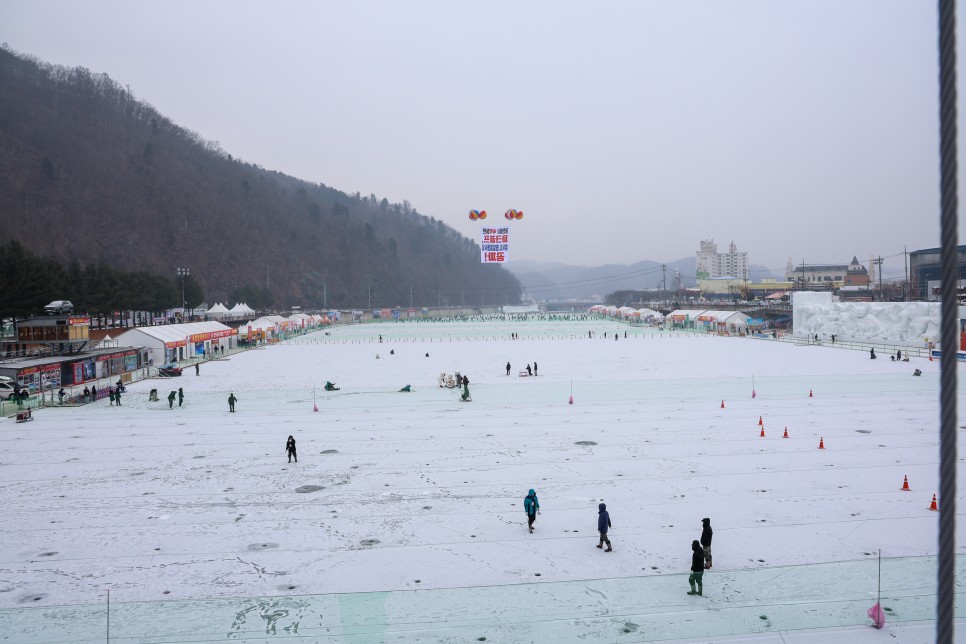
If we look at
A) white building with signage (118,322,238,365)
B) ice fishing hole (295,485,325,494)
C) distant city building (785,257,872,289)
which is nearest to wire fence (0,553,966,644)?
ice fishing hole (295,485,325,494)

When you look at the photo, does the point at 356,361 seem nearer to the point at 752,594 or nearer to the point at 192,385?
the point at 192,385

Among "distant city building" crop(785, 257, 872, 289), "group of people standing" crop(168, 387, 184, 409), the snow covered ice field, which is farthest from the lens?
"distant city building" crop(785, 257, 872, 289)

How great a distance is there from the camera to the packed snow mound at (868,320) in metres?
45.9

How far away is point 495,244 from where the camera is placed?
4788 centimetres

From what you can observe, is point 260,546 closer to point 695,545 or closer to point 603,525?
point 603,525

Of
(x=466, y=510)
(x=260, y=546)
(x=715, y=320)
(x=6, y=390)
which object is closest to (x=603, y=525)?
(x=466, y=510)

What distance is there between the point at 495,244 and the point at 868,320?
102 ft

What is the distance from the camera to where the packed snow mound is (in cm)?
4586

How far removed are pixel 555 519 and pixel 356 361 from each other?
3390cm

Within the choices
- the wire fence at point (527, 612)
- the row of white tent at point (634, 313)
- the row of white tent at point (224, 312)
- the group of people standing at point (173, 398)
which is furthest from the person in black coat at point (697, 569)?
the row of white tent at point (634, 313)

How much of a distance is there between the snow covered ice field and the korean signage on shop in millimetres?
21019

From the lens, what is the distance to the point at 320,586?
9.23 m

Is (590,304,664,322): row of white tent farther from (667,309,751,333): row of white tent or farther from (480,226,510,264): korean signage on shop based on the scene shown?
(480,226,510,264): korean signage on shop

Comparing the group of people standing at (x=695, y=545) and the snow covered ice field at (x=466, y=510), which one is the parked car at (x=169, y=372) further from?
the group of people standing at (x=695, y=545)
